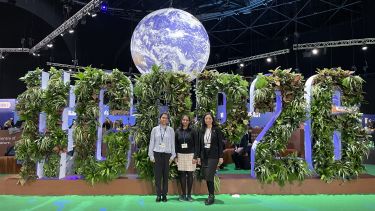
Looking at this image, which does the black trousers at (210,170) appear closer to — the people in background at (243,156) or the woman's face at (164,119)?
the woman's face at (164,119)

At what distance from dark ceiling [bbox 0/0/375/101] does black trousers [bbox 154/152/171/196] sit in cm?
1181

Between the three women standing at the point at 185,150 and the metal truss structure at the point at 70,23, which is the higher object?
the metal truss structure at the point at 70,23

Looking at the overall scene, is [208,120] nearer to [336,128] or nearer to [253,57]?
[336,128]

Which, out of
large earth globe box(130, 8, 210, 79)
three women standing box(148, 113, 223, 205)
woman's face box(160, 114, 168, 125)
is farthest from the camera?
large earth globe box(130, 8, 210, 79)

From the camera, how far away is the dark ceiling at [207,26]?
17.8m

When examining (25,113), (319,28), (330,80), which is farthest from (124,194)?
(319,28)

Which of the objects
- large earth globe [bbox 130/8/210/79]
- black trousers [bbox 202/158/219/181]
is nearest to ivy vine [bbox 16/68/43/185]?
large earth globe [bbox 130/8/210/79]

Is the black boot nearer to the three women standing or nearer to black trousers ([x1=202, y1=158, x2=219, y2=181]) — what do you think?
the three women standing

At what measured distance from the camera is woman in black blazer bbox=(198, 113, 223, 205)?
6.30 m

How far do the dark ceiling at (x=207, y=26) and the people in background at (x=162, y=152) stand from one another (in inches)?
456

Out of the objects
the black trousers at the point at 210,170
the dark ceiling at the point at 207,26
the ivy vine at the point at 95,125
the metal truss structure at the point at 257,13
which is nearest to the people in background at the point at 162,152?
the black trousers at the point at 210,170

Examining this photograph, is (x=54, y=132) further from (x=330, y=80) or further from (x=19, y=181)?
(x=330, y=80)

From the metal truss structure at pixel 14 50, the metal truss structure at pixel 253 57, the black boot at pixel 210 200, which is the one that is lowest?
the black boot at pixel 210 200

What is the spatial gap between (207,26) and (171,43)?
13916mm
